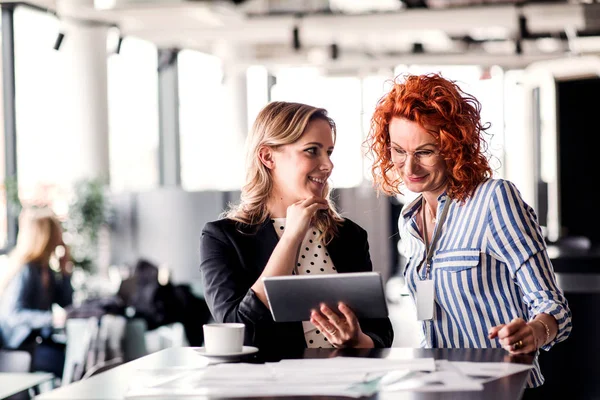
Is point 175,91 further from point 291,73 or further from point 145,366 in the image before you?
point 145,366

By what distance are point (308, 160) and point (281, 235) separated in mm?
215

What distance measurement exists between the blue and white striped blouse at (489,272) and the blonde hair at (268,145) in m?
0.33

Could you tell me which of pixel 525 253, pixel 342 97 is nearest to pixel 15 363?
pixel 525 253

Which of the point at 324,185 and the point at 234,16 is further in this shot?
the point at 234,16

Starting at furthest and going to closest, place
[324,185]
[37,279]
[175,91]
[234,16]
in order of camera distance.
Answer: [175,91]
[234,16]
[37,279]
[324,185]

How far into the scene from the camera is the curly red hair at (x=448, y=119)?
83.6 inches

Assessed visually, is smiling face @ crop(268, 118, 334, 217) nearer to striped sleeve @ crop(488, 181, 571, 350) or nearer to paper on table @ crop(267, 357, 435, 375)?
striped sleeve @ crop(488, 181, 571, 350)

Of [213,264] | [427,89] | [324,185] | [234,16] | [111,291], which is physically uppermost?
[234,16]

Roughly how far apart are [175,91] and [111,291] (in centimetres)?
516

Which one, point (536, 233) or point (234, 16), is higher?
point (234, 16)

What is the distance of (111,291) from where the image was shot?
683 cm

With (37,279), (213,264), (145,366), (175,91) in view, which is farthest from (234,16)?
(175,91)

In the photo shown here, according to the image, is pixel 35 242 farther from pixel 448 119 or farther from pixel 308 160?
pixel 448 119

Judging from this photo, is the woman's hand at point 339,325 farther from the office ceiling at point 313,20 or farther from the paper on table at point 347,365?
the office ceiling at point 313,20
